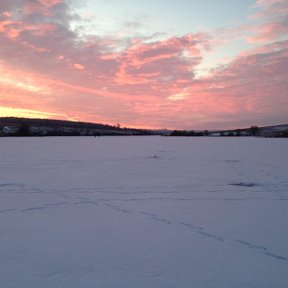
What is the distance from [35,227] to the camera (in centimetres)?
388

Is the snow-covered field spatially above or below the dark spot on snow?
below

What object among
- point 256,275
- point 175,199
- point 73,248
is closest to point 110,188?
point 175,199

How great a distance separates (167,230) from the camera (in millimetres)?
3748

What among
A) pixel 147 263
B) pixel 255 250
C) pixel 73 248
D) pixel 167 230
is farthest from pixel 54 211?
pixel 255 250

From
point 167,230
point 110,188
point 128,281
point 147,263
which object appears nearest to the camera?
point 128,281

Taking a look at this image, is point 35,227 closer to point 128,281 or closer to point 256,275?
point 128,281

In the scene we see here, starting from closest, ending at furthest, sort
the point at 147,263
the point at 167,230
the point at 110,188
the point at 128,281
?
the point at 128,281
the point at 147,263
the point at 167,230
the point at 110,188

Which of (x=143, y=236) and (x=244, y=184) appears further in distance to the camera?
(x=244, y=184)

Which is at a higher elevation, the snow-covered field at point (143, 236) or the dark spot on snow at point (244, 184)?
the dark spot on snow at point (244, 184)

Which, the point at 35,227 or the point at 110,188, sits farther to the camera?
the point at 110,188

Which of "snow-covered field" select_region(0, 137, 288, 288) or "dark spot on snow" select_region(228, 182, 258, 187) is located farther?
"dark spot on snow" select_region(228, 182, 258, 187)

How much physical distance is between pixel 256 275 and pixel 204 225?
1.31 meters

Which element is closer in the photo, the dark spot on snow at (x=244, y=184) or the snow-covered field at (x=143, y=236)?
the snow-covered field at (x=143, y=236)

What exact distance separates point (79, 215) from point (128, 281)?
2.04 metres
